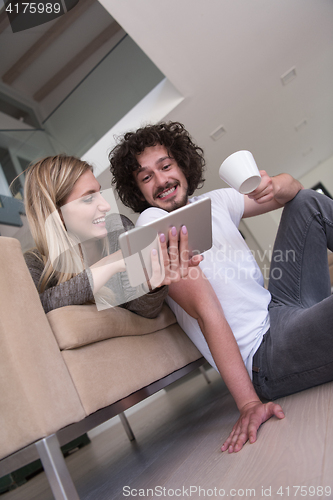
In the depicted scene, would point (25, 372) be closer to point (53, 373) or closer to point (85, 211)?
point (53, 373)

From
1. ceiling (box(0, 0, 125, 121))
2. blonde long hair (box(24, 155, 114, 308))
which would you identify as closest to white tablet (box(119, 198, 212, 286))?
blonde long hair (box(24, 155, 114, 308))

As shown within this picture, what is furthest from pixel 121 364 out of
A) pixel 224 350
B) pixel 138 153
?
pixel 138 153

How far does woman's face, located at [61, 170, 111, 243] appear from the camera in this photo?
0.89 m

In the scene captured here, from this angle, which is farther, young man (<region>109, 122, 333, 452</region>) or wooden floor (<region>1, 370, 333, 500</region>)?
young man (<region>109, 122, 333, 452</region>)

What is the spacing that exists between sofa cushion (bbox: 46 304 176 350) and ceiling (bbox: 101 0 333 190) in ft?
3.24

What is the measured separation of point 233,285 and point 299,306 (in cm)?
20

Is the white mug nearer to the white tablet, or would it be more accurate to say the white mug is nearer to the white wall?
the white tablet

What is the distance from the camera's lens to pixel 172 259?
75cm

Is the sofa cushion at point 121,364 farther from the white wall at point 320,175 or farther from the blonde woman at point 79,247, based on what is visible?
the white wall at point 320,175

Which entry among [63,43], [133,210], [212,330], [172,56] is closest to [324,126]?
[172,56]

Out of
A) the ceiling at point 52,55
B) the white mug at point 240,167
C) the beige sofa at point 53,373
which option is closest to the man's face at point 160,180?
the white mug at point 240,167

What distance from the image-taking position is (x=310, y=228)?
1012 millimetres

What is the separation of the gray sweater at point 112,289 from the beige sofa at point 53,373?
0.12 feet

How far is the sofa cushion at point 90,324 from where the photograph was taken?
69 cm
